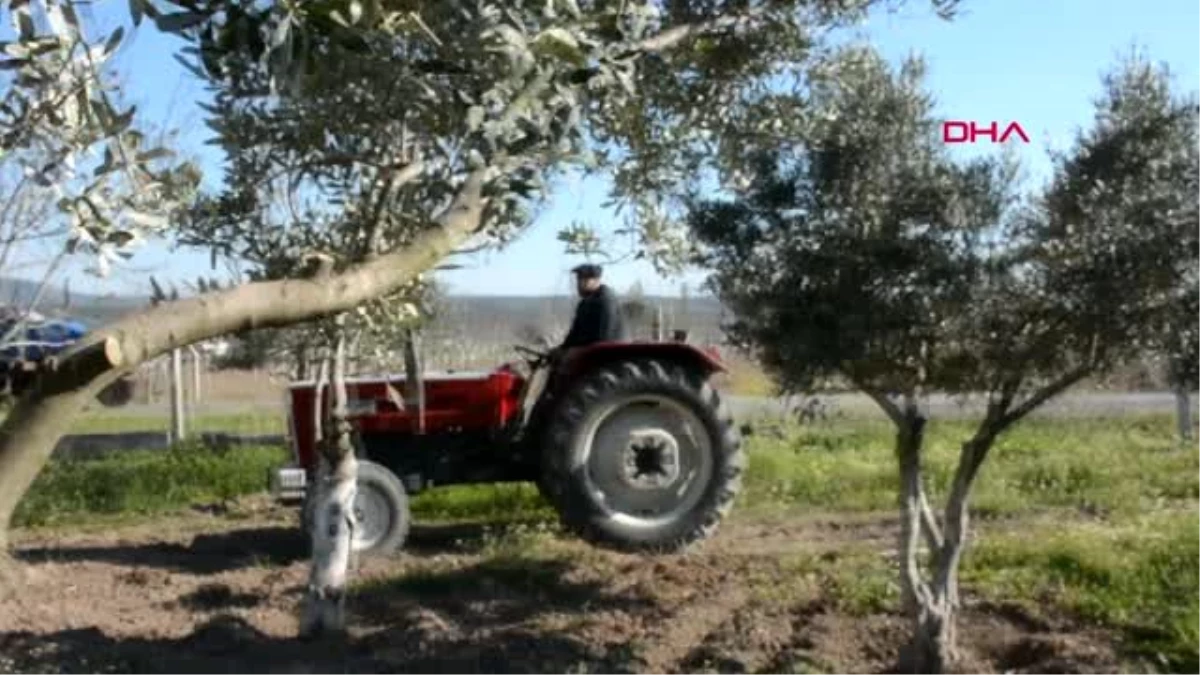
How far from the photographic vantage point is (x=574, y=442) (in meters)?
10.7

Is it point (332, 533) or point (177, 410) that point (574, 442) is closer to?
point (332, 533)

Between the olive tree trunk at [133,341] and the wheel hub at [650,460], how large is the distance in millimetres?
7316

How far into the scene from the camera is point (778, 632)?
757cm

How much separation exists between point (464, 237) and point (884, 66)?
3361 millimetres

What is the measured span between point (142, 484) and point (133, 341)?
11593 mm

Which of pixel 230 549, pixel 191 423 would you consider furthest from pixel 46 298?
pixel 191 423

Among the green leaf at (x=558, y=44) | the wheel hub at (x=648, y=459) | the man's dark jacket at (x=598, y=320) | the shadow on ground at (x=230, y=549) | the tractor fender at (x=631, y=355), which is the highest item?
the green leaf at (x=558, y=44)

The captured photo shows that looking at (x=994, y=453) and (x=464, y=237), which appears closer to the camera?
(x=464, y=237)

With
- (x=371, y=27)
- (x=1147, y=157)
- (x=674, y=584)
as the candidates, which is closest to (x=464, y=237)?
(x=371, y=27)

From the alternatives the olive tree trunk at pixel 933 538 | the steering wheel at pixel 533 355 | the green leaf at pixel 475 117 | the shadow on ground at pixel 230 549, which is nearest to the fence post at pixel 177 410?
the shadow on ground at pixel 230 549

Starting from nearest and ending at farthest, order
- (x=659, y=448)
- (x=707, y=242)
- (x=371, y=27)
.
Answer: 1. (x=371, y=27)
2. (x=707, y=242)
3. (x=659, y=448)

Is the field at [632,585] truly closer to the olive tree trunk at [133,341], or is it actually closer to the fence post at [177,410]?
the fence post at [177,410]

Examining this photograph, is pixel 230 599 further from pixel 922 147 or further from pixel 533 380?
pixel 922 147

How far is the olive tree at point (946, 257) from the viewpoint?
6.11m
